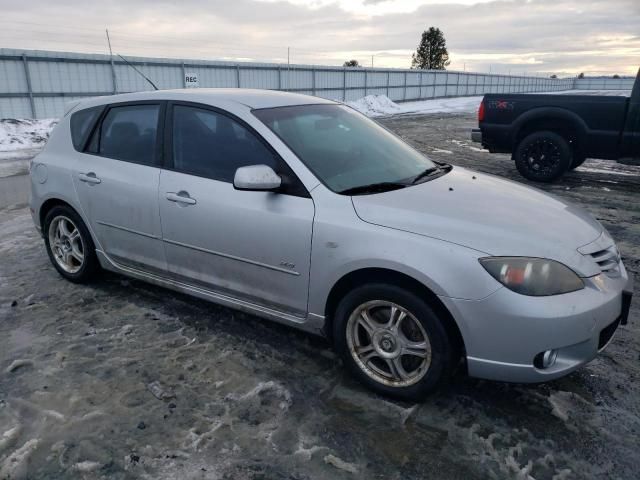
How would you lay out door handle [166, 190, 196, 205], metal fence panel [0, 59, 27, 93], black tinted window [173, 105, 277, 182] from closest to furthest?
1. black tinted window [173, 105, 277, 182]
2. door handle [166, 190, 196, 205]
3. metal fence panel [0, 59, 27, 93]

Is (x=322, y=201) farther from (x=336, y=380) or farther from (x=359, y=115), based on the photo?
(x=359, y=115)

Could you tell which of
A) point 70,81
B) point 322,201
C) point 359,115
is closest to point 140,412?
point 322,201

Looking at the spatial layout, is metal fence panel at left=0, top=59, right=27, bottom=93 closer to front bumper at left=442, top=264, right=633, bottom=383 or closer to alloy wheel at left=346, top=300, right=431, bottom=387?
alloy wheel at left=346, top=300, right=431, bottom=387

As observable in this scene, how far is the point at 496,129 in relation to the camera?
895 centimetres

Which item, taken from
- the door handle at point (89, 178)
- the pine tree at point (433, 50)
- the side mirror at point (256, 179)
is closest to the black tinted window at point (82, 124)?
the door handle at point (89, 178)

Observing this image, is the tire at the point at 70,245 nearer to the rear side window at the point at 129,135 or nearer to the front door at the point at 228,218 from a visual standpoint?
the rear side window at the point at 129,135

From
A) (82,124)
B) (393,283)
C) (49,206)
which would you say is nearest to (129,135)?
(82,124)

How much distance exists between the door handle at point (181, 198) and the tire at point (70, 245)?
119cm

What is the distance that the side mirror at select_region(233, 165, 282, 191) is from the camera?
117 inches

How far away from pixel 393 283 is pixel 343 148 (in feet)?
3.86

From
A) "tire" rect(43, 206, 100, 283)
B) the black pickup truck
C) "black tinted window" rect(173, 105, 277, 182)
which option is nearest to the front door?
"black tinted window" rect(173, 105, 277, 182)

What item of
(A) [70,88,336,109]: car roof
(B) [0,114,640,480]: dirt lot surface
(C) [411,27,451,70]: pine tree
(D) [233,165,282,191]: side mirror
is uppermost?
(C) [411,27,451,70]: pine tree

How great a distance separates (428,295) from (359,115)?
205 centimetres

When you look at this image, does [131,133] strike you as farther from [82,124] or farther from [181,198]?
[181,198]
